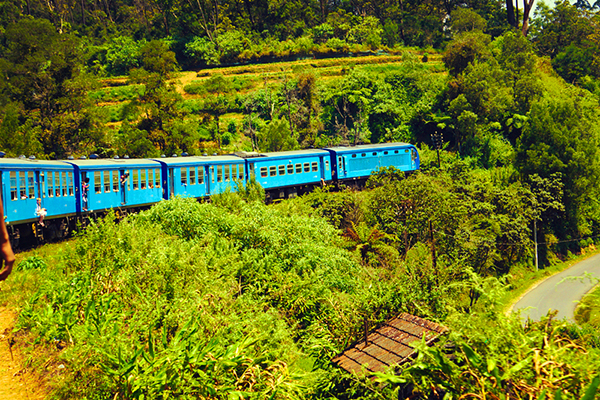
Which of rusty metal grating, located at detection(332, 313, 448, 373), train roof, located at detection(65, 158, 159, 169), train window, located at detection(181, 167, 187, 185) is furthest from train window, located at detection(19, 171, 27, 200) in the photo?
rusty metal grating, located at detection(332, 313, 448, 373)

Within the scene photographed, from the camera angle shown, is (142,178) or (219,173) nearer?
(142,178)

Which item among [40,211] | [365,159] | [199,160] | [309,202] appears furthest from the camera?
[365,159]

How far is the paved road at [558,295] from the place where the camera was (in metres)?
30.0

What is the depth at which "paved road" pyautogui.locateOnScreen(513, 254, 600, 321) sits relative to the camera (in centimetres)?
3003

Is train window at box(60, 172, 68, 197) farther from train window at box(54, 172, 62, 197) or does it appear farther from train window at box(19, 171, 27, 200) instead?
train window at box(19, 171, 27, 200)

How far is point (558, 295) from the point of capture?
33.5 meters

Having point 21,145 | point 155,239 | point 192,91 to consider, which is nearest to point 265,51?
point 192,91

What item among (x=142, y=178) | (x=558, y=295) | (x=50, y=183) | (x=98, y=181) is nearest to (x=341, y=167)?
(x=142, y=178)

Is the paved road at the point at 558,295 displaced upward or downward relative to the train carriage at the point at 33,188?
downward

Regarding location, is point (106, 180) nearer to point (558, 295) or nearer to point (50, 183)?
point (50, 183)

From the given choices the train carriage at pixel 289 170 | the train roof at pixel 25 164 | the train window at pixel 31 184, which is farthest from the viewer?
the train carriage at pixel 289 170

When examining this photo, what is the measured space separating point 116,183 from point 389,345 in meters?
17.1

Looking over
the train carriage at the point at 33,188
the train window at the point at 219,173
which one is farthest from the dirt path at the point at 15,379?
the train window at the point at 219,173

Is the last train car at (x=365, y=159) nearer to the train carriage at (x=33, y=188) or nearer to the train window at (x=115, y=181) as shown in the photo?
the train window at (x=115, y=181)
